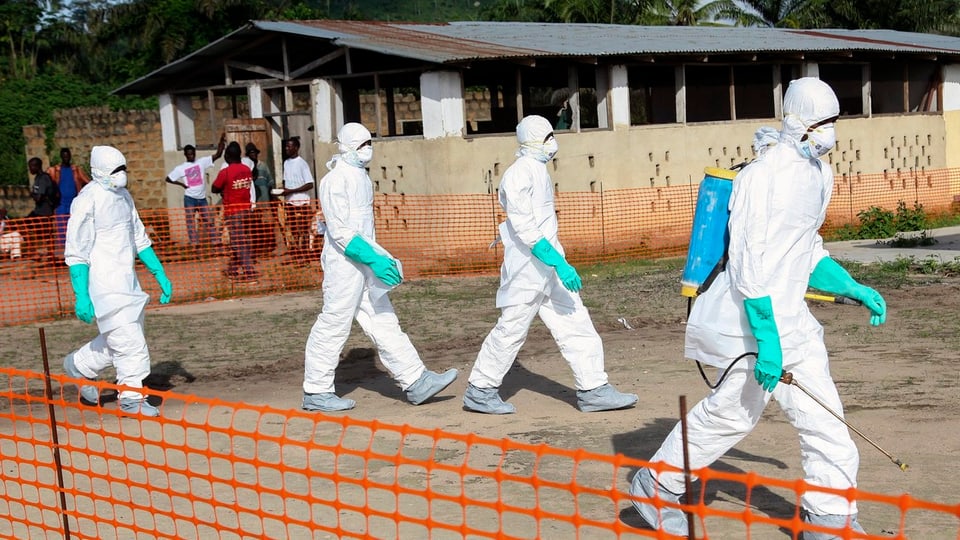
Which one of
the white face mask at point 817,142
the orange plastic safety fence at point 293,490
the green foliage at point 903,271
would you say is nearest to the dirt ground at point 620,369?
the green foliage at point 903,271

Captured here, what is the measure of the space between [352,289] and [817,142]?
3.81 metres

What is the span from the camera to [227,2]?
40.4 m

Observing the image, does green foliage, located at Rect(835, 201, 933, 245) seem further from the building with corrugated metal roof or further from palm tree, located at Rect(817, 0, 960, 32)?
palm tree, located at Rect(817, 0, 960, 32)

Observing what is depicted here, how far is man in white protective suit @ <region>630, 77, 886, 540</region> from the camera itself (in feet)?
15.4

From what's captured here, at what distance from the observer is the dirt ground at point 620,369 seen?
19.7ft

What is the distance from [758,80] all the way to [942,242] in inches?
258

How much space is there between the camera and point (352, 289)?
25.8 ft

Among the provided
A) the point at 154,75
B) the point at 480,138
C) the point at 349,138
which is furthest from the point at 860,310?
the point at 154,75

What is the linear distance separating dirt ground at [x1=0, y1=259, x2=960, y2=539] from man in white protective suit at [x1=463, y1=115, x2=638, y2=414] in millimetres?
173

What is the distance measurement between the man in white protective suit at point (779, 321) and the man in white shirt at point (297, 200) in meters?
11.1

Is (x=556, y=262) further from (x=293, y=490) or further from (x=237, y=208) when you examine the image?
(x=237, y=208)

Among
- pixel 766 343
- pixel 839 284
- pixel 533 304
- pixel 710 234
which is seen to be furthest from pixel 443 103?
pixel 766 343

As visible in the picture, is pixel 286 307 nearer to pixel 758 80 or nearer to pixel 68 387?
pixel 68 387

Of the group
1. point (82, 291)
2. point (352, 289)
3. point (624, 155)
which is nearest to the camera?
point (352, 289)
